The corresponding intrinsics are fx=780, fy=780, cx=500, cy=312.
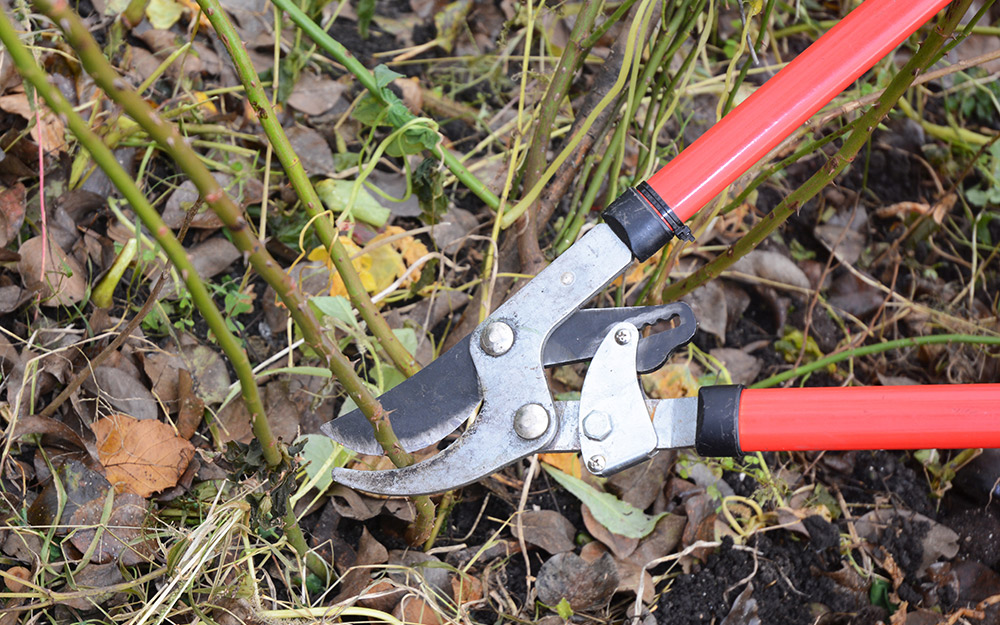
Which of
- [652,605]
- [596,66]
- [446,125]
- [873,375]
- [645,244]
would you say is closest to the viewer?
[645,244]

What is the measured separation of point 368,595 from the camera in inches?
49.3

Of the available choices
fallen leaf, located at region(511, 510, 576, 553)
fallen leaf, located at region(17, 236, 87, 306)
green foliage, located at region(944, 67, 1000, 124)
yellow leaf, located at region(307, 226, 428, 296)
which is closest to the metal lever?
fallen leaf, located at region(511, 510, 576, 553)

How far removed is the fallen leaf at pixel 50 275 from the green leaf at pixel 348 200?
504 mm

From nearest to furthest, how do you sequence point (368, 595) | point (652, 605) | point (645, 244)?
point (645, 244) → point (368, 595) → point (652, 605)

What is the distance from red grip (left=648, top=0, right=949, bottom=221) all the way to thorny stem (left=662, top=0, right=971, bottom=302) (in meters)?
0.04

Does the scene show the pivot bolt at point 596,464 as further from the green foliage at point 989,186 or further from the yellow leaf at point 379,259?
the green foliage at point 989,186

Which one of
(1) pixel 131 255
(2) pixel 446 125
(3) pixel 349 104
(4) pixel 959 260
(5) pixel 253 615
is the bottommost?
(4) pixel 959 260

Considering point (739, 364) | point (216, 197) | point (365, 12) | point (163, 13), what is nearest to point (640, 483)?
point (739, 364)

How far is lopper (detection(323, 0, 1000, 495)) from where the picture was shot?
3.51ft

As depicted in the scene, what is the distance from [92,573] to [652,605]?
Answer: 93 centimetres

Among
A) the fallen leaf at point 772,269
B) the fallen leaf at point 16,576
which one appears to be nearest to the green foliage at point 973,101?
the fallen leaf at point 772,269

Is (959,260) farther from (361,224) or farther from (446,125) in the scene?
(361,224)

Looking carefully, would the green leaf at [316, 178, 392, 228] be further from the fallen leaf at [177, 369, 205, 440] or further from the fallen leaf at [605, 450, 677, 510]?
the fallen leaf at [605, 450, 677, 510]

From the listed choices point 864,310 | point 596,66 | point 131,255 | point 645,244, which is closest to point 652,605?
point 645,244
